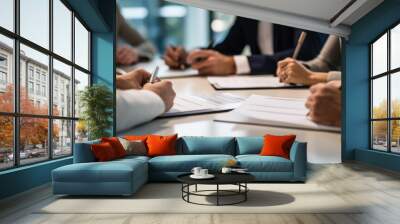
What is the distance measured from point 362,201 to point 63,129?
4.84 metres

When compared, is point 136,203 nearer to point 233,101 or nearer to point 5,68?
point 5,68

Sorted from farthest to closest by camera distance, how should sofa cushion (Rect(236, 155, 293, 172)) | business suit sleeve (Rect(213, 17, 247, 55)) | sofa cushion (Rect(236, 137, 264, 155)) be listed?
business suit sleeve (Rect(213, 17, 247, 55)) → sofa cushion (Rect(236, 137, 264, 155)) → sofa cushion (Rect(236, 155, 293, 172))

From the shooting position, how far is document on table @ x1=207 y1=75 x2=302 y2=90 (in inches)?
354

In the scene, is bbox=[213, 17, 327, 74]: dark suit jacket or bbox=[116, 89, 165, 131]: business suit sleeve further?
bbox=[213, 17, 327, 74]: dark suit jacket

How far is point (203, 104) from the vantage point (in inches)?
347

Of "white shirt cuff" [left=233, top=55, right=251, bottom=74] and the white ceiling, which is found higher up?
the white ceiling

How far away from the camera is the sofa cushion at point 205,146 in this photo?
23.3 ft

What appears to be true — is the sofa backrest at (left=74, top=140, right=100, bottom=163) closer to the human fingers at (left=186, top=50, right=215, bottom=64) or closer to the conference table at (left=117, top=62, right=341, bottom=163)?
the conference table at (left=117, top=62, right=341, bottom=163)

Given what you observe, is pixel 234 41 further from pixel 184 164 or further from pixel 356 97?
pixel 184 164

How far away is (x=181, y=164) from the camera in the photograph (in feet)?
20.6

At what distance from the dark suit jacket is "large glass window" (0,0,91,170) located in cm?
326

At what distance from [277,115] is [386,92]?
2201mm

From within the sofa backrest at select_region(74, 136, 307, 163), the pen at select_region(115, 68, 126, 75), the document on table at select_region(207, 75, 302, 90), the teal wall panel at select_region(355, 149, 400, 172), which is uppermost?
the pen at select_region(115, 68, 126, 75)

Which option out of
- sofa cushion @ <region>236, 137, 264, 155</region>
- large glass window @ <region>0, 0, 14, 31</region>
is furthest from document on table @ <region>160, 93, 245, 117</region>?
large glass window @ <region>0, 0, 14, 31</region>
